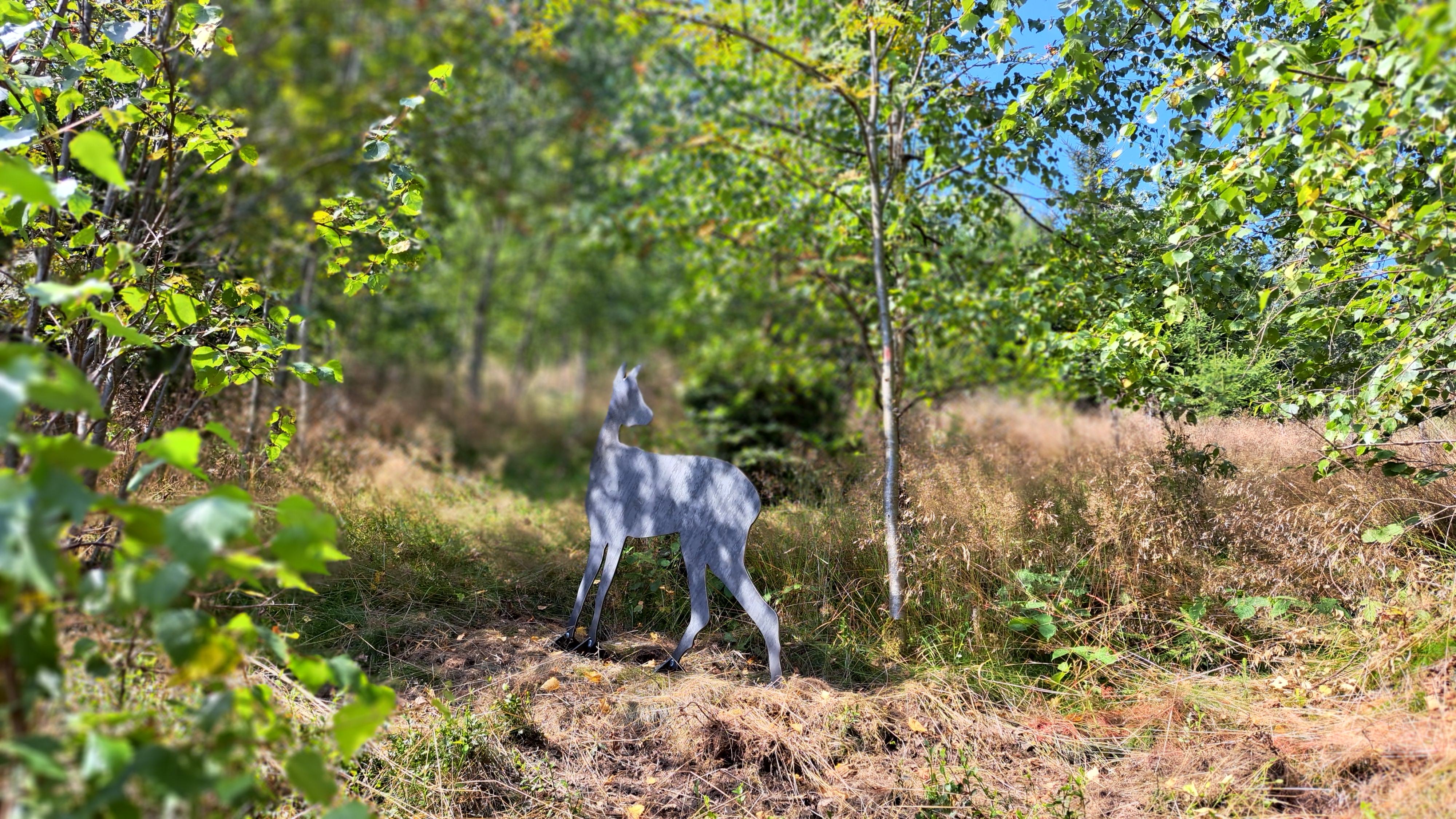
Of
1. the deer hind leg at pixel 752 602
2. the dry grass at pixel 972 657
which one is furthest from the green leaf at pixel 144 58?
the deer hind leg at pixel 752 602

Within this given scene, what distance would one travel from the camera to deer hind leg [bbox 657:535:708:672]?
397cm

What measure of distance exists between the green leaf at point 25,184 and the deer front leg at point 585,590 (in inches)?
107

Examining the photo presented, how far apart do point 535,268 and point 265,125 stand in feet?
16.5

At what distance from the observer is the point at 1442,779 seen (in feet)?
9.34

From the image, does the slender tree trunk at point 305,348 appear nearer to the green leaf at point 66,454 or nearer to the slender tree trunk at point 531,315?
the green leaf at point 66,454

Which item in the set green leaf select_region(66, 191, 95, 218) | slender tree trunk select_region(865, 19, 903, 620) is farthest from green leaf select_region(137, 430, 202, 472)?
slender tree trunk select_region(865, 19, 903, 620)

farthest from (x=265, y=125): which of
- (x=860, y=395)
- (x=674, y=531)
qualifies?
(x=674, y=531)

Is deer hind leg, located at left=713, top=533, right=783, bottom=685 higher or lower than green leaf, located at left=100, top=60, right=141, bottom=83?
lower

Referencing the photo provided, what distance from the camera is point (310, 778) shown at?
6.14ft

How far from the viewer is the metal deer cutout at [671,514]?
397 centimetres

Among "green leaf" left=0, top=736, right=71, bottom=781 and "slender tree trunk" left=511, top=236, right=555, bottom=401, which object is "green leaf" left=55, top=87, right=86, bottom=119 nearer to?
"green leaf" left=0, top=736, right=71, bottom=781

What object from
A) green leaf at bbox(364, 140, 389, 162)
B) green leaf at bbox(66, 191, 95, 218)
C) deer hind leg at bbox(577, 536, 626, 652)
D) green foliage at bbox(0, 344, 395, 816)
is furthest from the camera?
deer hind leg at bbox(577, 536, 626, 652)

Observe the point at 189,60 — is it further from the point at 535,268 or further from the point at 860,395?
the point at 535,268

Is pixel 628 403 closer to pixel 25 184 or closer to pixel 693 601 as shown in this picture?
pixel 693 601
